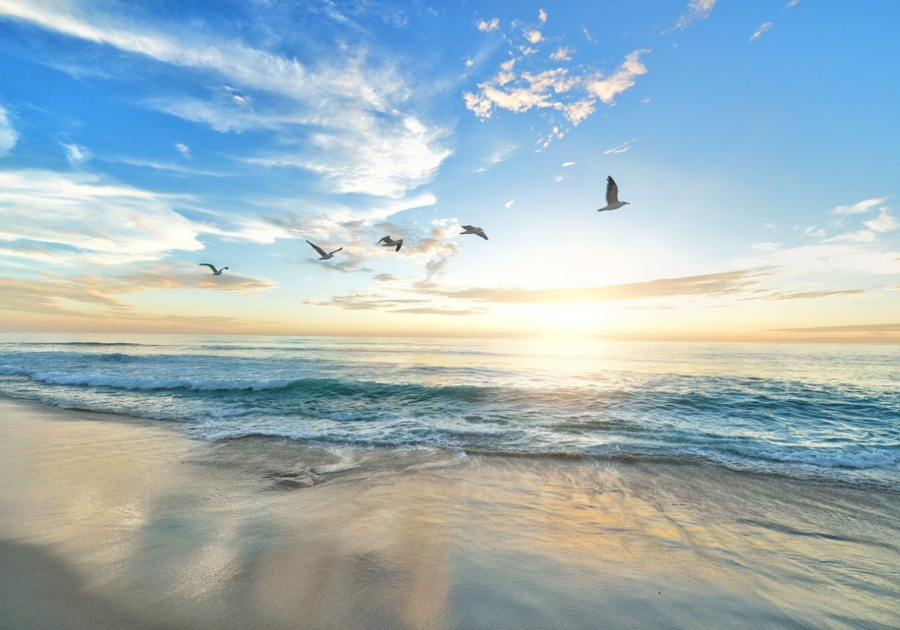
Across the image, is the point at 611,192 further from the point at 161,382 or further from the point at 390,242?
the point at 161,382

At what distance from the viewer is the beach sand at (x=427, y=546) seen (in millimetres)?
3422

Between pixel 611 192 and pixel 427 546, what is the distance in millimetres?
8834

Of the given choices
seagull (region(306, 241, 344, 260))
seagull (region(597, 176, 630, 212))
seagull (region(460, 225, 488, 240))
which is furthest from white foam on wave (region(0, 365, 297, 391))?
seagull (region(597, 176, 630, 212))

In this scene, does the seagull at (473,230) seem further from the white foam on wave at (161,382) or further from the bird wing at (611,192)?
the white foam on wave at (161,382)

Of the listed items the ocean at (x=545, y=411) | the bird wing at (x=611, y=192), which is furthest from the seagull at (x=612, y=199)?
the ocean at (x=545, y=411)

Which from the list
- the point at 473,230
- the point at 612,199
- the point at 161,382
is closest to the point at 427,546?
the point at 473,230

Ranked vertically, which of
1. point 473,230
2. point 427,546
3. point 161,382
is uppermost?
point 473,230

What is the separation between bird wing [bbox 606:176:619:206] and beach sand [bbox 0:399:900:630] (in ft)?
20.9

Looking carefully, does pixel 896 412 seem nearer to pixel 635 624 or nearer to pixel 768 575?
pixel 768 575

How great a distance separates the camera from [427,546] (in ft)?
14.9

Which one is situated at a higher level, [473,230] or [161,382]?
[473,230]

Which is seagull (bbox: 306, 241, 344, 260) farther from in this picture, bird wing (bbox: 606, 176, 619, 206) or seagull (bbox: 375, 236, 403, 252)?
bird wing (bbox: 606, 176, 619, 206)

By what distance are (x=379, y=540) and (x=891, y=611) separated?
5.15 m

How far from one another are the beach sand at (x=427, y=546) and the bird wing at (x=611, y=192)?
6385mm
